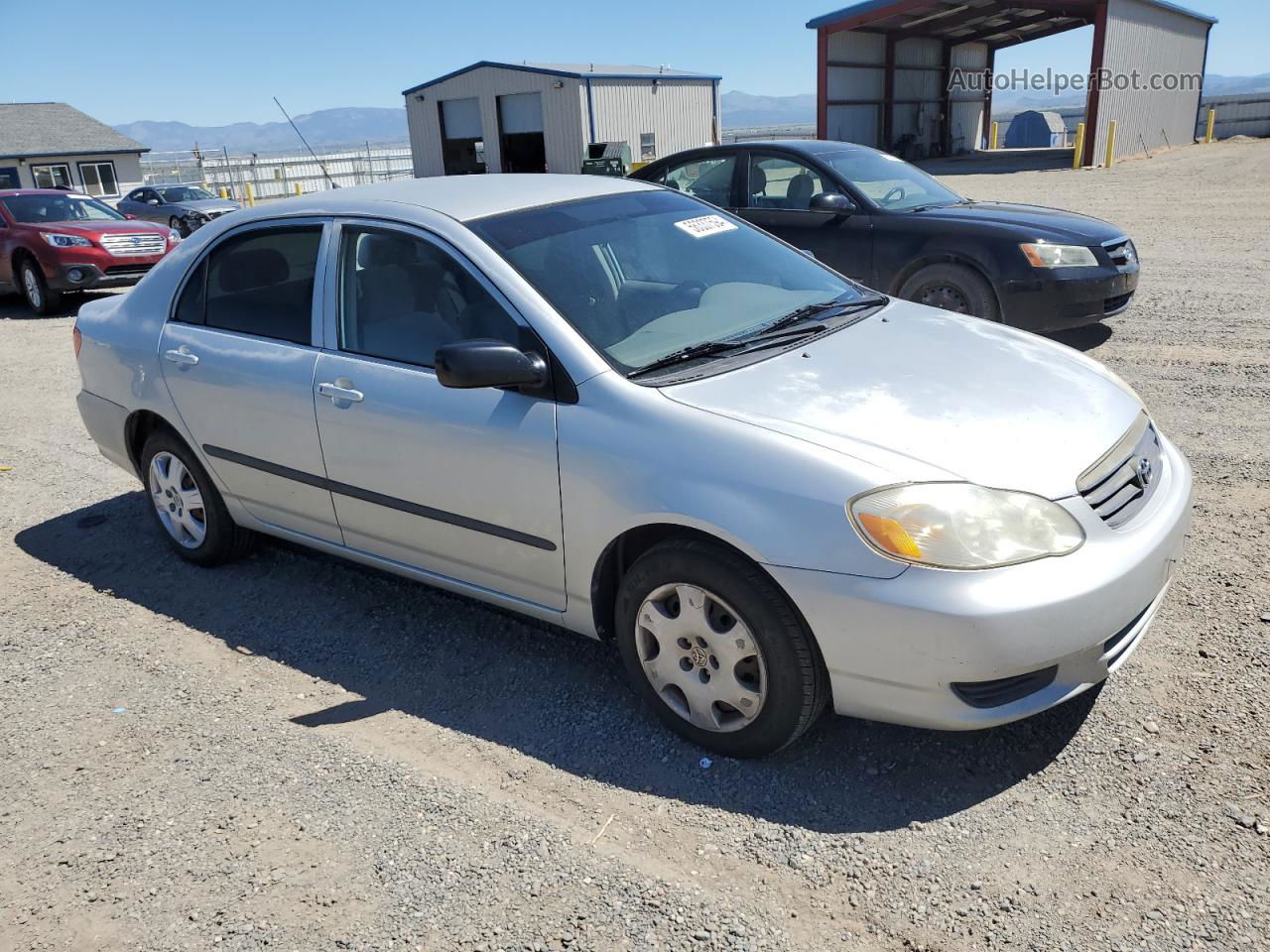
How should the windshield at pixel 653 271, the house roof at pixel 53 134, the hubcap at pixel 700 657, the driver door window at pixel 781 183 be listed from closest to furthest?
the hubcap at pixel 700 657, the windshield at pixel 653 271, the driver door window at pixel 781 183, the house roof at pixel 53 134

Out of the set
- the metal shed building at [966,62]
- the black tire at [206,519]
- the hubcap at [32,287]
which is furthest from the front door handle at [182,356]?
the metal shed building at [966,62]

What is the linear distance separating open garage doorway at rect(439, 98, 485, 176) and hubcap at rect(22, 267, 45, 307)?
22.5 metres


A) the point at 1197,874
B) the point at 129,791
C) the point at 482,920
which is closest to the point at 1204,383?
the point at 1197,874

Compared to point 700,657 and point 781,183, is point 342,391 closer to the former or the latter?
point 700,657

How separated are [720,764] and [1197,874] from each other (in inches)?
50.2

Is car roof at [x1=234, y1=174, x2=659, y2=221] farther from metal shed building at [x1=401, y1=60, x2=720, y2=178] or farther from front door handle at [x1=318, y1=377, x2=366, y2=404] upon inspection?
metal shed building at [x1=401, y1=60, x2=720, y2=178]

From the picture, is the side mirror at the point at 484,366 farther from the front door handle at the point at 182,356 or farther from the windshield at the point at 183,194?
the windshield at the point at 183,194

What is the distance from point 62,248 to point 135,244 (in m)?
0.89

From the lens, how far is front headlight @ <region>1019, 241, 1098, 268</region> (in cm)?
694

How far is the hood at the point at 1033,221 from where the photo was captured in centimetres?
708

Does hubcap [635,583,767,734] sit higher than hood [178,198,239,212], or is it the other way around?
hood [178,198,239,212]

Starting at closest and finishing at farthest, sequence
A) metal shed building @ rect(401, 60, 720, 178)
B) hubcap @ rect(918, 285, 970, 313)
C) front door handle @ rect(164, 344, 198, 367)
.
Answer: front door handle @ rect(164, 344, 198, 367), hubcap @ rect(918, 285, 970, 313), metal shed building @ rect(401, 60, 720, 178)

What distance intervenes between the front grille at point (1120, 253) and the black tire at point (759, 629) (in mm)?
5608

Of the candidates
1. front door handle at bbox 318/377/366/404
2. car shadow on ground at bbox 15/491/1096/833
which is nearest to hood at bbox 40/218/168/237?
car shadow on ground at bbox 15/491/1096/833
